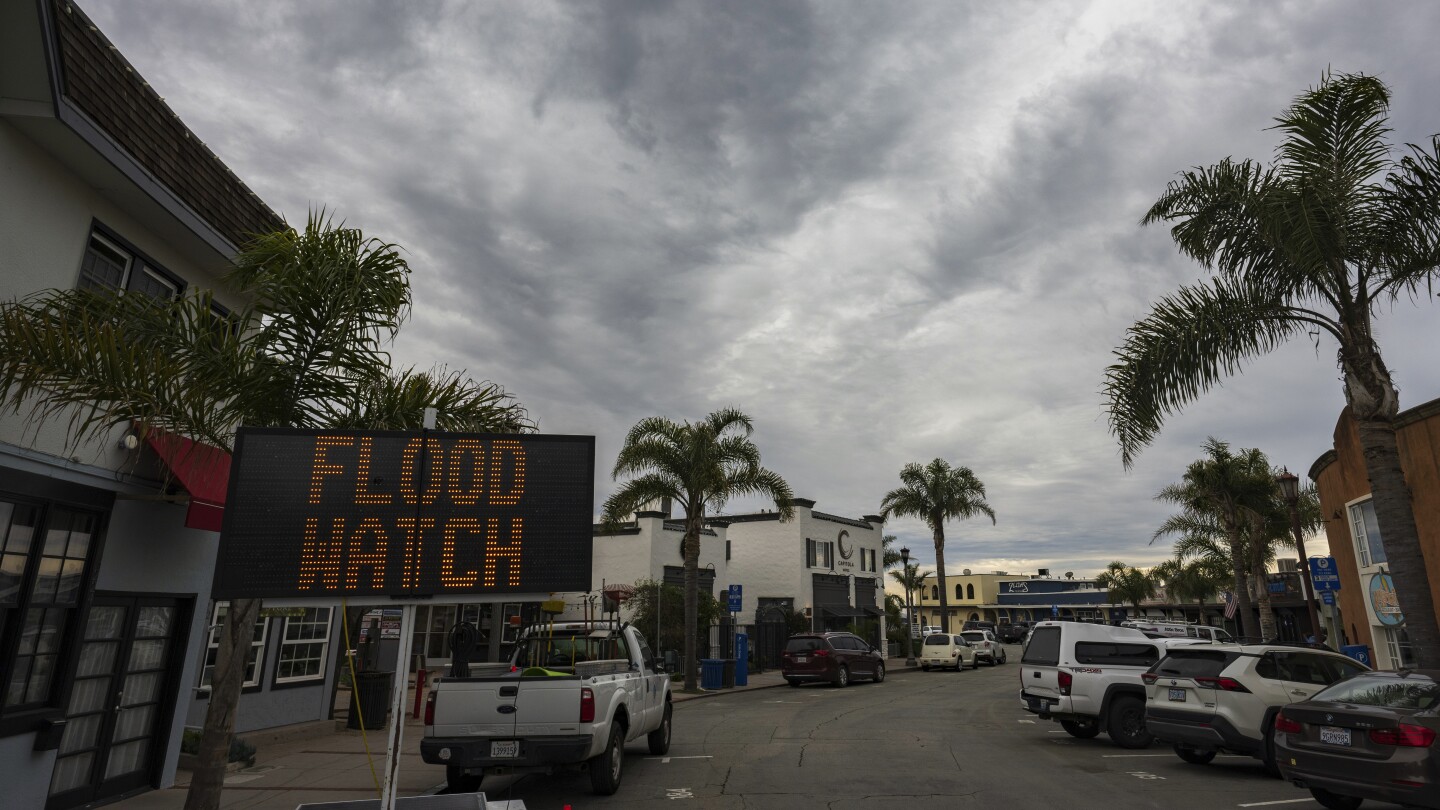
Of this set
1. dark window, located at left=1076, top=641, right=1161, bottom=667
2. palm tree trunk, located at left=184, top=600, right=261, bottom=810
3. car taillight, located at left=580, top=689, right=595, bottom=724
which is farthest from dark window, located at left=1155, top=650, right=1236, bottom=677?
palm tree trunk, located at left=184, top=600, right=261, bottom=810

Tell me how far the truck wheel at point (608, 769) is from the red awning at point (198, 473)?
4.93 meters

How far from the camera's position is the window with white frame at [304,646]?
14352 millimetres

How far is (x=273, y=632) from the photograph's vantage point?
14.0 meters

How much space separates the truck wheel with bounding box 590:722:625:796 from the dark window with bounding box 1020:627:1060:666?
7.70 metres

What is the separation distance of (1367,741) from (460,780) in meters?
9.23

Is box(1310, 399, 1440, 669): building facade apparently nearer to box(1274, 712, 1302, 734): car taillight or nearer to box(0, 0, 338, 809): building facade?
box(1274, 712, 1302, 734): car taillight

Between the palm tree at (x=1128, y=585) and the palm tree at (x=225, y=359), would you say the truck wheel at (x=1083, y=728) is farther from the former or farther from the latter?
the palm tree at (x=1128, y=585)

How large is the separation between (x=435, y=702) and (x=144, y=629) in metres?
→ 3.82

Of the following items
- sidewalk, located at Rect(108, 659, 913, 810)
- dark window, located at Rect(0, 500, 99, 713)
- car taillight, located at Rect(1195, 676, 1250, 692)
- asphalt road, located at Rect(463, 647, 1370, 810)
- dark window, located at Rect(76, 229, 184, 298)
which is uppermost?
dark window, located at Rect(76, 229, 184, 298)

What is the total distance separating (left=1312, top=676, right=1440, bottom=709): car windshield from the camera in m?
7.36

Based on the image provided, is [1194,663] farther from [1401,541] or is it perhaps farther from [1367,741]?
[1367,741]

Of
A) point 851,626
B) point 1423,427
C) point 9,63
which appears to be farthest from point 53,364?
point 851,626

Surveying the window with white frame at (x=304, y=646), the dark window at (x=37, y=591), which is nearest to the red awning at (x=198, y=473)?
the dark window at (x=37, y=591)

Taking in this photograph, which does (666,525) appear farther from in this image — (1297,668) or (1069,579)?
(1069,579)
